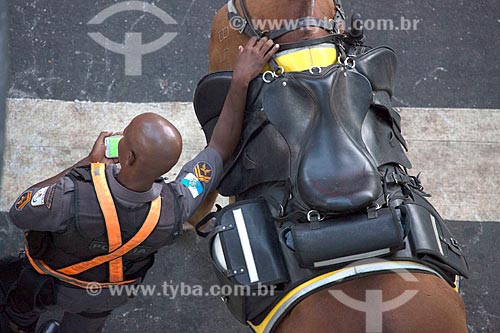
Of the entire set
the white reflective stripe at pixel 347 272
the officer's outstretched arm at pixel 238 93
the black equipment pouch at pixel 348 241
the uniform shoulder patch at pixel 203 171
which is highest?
the officer's outstretched arm at pixel 238 93

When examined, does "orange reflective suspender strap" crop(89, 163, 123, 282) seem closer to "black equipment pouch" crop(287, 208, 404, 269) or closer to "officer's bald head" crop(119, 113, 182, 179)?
"officer's bald head" crop(119, 113, 182, 179)

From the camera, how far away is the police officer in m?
2.34

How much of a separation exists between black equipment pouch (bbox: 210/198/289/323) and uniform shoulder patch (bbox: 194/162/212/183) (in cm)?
17

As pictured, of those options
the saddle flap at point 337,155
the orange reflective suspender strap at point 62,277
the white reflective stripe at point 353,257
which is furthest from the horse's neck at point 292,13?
the orange reflective suspender strap at point 62,277

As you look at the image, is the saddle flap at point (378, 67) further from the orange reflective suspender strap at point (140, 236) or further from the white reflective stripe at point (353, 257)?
the orange reflective suspender strap at point (140, 236)

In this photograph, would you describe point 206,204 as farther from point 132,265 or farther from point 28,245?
point 28,245

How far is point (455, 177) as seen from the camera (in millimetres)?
4098

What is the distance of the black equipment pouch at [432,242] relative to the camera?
2426 mm

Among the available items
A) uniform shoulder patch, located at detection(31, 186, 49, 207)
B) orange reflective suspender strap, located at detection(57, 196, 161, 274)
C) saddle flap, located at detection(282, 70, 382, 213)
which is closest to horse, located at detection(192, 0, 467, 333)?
saddle flap, located at detection(282, 70, 382, 213)

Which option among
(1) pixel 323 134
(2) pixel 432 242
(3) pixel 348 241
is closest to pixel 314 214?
(3) pixel 348 241

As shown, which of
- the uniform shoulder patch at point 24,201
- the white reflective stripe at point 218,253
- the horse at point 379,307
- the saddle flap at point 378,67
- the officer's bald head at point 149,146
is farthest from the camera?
the saddle flap at point 378,67

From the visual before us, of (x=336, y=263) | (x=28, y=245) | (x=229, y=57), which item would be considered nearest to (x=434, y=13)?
(x=229, y=57)

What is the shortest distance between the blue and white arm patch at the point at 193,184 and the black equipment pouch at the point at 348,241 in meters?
0.52

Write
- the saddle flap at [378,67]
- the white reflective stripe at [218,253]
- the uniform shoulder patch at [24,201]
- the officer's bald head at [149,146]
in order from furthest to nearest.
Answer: the saddle flap at [378,67] < the white reflective stripe at [218,253] < the uniform shoulder patch at [24,201] < the officer's bald head at [149,146]
